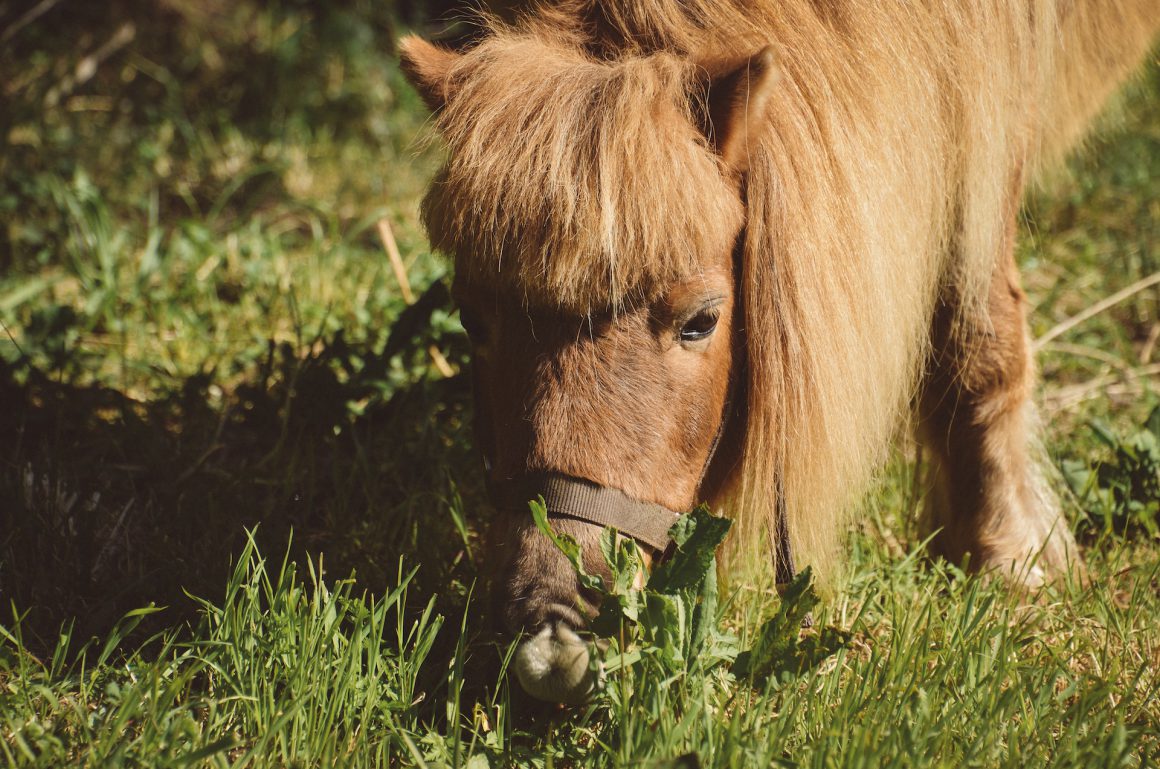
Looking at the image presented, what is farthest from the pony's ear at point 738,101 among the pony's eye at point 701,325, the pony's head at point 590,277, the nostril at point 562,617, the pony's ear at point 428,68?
the nostril at point 562,617

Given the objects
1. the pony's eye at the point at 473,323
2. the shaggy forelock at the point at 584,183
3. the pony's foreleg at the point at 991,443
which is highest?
the shaggy forelock at the point at 584,183

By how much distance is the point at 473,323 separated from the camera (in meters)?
1.81

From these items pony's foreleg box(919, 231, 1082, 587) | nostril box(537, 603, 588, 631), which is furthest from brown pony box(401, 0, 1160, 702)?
pony's foreleg box(919, 231, 1082, 587)

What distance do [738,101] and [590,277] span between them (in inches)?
15.6

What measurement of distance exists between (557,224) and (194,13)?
548 cm

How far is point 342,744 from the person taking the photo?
163cm

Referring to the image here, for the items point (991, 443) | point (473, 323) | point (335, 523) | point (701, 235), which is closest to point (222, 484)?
point (335, 523)

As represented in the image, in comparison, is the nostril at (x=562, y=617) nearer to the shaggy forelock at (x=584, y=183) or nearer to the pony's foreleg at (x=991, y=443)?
the shaggy forelock at (x=584, y=183)

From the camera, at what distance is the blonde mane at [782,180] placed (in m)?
1.57

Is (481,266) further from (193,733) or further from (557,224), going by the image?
(193,733)

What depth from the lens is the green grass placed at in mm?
1639

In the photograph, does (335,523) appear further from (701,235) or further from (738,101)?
(738,101)

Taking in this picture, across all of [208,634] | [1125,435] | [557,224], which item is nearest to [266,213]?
[208,634]

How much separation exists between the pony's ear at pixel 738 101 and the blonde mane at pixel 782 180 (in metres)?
0.03
